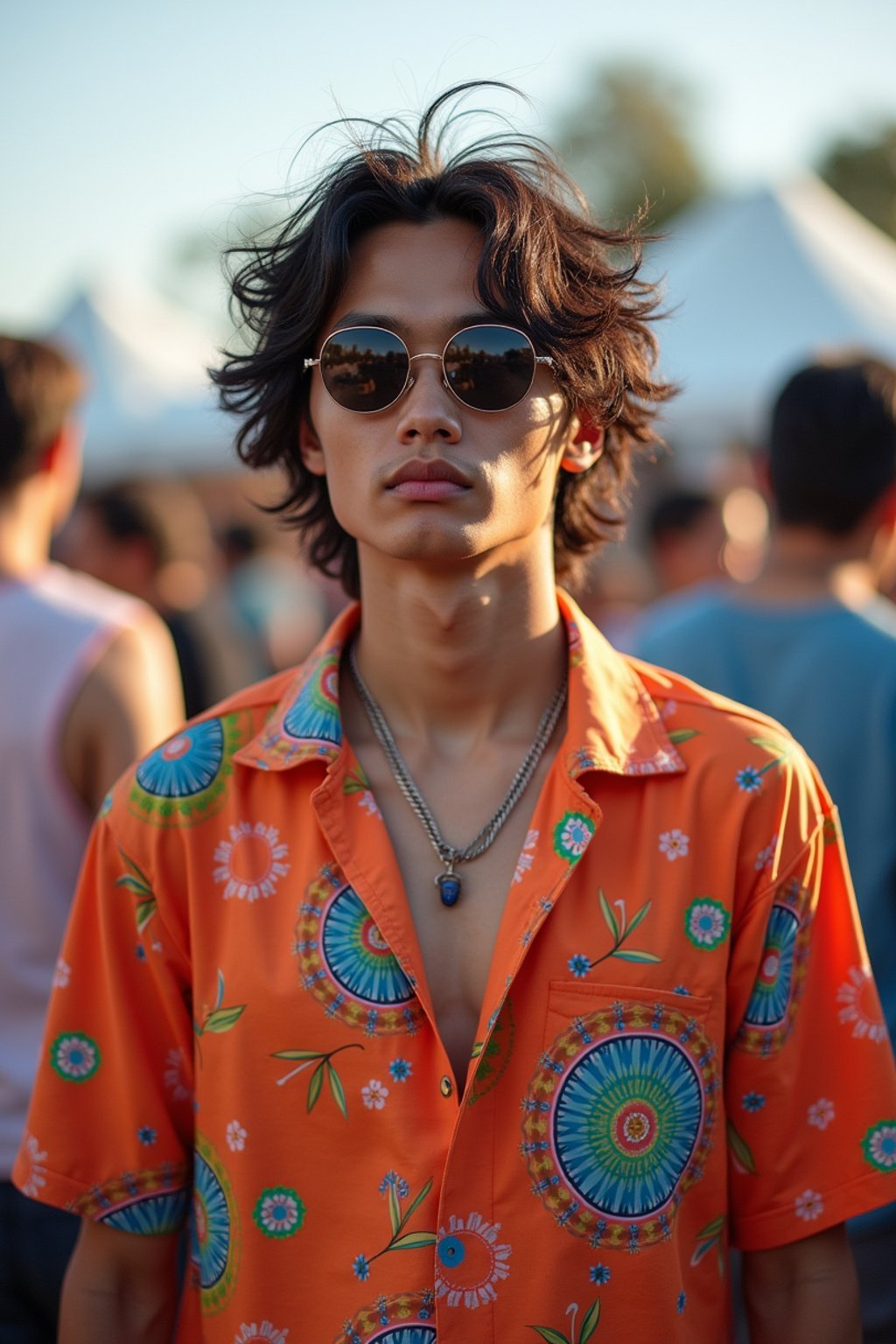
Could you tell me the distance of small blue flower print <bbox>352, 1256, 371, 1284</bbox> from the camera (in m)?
1.76

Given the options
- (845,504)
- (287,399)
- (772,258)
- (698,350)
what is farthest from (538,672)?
Answer: (772,258)

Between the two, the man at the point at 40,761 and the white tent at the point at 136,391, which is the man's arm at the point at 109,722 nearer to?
the man at the point at 40,761

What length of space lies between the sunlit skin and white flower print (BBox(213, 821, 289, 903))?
7.5 inches

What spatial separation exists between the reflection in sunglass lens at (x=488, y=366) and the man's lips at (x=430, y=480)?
0.39 ft

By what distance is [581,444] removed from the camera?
2.26 meters

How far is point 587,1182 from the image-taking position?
1.76 metres

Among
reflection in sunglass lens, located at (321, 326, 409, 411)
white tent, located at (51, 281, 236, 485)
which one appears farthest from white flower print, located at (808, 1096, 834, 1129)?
white tent, located at (51, 281, 236, 485)

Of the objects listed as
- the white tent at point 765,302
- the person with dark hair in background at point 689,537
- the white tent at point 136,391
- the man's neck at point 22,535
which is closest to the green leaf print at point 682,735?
the man's neck at point 22,535

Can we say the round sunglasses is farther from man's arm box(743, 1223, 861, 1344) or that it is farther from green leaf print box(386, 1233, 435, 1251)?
man's arm box(743, 1223, 861, 1344)

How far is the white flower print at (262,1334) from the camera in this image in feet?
5.92

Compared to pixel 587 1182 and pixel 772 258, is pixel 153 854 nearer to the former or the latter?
pixel 587 1182

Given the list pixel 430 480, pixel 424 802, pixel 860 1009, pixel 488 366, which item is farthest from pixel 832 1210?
pixel 488 366

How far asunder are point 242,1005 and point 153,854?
0.26 meters

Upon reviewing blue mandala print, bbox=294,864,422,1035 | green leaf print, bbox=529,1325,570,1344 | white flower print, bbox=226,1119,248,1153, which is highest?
blue mandala print, bbox=294,864,422,1035
